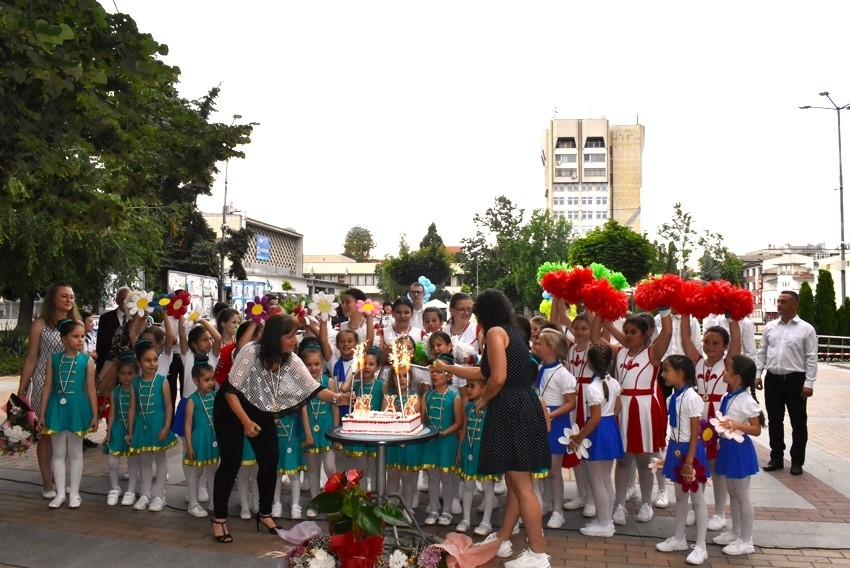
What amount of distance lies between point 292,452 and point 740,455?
3343 mm

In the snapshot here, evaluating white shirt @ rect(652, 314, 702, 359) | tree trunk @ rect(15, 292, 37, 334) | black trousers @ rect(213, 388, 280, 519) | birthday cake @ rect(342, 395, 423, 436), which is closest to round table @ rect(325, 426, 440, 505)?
birthday cake @ rect(342, 395, 423, 436)

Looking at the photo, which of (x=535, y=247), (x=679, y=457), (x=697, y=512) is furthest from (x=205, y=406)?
(x=535, y=247)

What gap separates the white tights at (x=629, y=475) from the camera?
6.05 metres

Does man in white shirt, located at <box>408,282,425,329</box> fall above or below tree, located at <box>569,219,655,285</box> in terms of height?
below

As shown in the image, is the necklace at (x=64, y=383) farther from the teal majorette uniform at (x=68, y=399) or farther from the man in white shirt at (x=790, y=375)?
the man in white shirt at (x=790, y=375)

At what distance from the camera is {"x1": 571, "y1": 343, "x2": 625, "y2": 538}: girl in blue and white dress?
5570mm

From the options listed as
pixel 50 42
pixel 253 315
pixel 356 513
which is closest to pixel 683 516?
pixel 356 513

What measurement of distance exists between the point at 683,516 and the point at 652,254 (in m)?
43.5

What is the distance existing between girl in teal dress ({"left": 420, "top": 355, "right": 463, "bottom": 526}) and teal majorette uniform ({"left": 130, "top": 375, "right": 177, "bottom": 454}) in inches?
87.0

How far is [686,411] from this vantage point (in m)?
5.18

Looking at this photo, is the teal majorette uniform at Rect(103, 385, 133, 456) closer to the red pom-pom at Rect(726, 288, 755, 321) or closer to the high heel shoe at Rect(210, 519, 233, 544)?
the high heel shoe at Rect(210, 519, 233, 544)

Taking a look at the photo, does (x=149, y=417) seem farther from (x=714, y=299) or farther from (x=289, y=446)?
(x=714, y=299)

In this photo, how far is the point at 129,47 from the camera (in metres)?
5.39

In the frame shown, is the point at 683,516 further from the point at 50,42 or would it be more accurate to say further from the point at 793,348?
the point at 50,42
